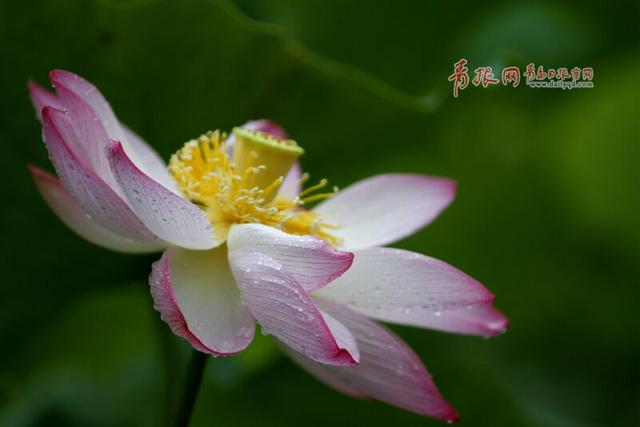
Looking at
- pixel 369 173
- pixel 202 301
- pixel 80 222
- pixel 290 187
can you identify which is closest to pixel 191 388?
pixel 202 301

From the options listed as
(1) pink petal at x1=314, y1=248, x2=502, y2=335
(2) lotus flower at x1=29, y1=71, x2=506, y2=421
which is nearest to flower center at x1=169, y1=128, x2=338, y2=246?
(2) lotus flower at x1=29, y1=71, x2=506, y2=421

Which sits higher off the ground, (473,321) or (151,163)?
(151,163)

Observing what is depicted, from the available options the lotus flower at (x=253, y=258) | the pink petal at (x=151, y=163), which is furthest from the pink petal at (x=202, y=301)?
the pink petal at (x=151, y=163)

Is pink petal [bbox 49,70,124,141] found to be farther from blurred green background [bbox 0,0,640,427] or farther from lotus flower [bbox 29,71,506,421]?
blurred green background [bbox 0,0,640,427]

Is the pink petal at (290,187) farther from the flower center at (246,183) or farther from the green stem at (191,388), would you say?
the green stem at (191,388)

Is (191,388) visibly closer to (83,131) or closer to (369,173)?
(83,131)

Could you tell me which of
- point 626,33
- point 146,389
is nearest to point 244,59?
point 146,389

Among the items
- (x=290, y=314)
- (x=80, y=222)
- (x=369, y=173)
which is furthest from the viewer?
(x=369, y=173)
